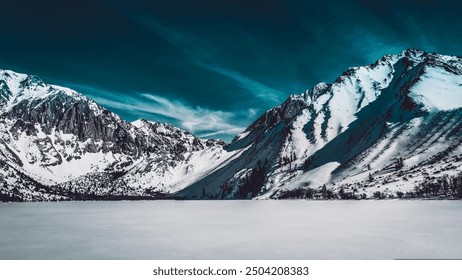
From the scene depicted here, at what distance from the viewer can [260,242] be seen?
3916cm

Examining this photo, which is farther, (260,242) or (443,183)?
(443,183)

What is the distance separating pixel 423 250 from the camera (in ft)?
107

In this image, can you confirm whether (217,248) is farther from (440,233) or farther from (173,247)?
(440,233)

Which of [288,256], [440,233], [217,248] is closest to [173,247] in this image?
[217,248]
